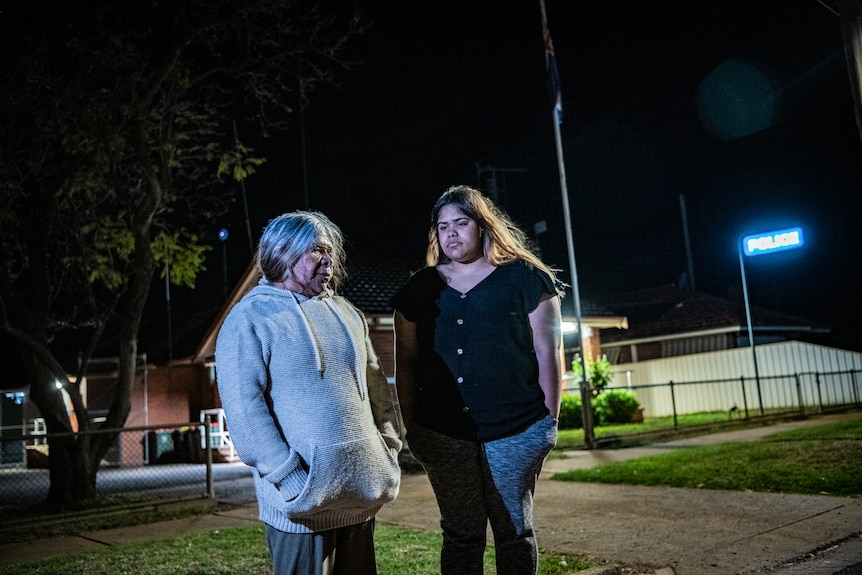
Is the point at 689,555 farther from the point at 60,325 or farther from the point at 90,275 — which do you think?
the point at 90,275

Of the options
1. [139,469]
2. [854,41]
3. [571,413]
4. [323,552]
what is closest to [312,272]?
[323,552]

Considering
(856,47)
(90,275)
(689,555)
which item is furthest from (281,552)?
(90,275)

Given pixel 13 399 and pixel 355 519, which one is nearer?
pixel 355 519

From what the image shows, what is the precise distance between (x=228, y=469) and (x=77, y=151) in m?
7.39

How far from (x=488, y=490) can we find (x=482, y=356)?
0.52m

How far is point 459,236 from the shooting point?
3.05m

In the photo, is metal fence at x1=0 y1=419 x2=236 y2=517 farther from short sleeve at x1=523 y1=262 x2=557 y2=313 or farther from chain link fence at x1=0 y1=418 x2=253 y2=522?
short sleeve at x1=523 y1=262 x2=557 y2=313

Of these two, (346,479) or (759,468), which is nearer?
(346,479)

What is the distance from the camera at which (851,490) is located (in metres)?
6.66

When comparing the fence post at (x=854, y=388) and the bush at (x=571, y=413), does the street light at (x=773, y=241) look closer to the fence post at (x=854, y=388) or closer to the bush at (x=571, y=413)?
the fence post at (x=854, y=388)

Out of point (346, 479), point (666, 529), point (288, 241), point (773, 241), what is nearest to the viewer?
point (346, 479)

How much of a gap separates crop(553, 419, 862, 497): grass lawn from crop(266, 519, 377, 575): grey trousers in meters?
5.64

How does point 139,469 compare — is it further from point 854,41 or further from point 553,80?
point 854,41

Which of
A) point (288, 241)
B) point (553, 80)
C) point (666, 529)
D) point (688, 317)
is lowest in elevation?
point (666, 529)
